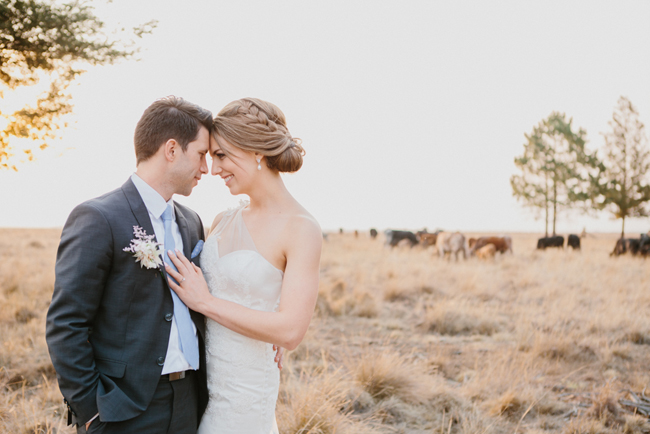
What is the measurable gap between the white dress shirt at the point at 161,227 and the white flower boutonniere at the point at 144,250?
19cm

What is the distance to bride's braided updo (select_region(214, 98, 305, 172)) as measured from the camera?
285cm

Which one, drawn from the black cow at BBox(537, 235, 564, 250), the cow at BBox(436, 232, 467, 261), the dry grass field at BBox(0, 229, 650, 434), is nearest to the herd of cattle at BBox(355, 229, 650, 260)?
the cow at BBox(436, 232, 467, 261)

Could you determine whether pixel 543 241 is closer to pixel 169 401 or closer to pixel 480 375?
pixel 480 375

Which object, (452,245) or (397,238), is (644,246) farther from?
(397,238)

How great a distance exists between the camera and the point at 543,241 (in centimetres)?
3062

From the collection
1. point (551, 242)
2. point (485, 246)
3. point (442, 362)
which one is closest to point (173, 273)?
point (442, 362)

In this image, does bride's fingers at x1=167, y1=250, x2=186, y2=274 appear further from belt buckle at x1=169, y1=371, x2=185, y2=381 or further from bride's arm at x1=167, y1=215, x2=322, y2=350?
belt buckle at x1=169, y1=371, x2=185, y2=381

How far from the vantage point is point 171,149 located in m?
2.62

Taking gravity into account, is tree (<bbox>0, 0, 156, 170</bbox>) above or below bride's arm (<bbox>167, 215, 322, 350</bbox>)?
above

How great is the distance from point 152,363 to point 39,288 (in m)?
10.0

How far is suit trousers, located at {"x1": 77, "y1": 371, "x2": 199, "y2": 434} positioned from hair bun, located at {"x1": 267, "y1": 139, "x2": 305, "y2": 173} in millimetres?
1387

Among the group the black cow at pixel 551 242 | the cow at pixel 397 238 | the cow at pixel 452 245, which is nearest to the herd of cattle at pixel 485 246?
the cow at pixel 452 245

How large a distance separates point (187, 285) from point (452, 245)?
22161 millimetres

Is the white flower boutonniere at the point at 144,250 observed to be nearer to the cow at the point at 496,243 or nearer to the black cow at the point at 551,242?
the cow at the point at 496,243
